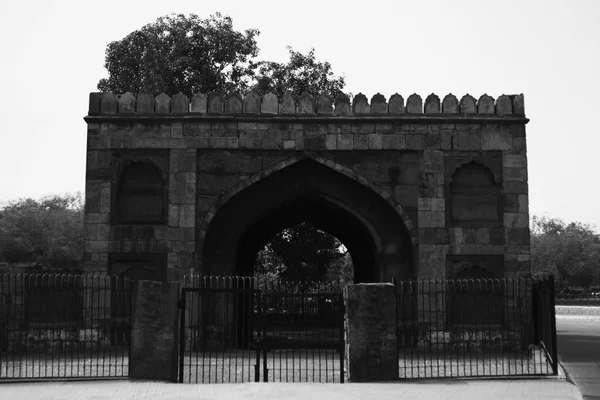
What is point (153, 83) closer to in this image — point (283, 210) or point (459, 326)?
point (283, 210)

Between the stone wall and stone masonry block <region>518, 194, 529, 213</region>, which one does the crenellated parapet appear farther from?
stone masonry block <region>518, 194, 529, 213</region>

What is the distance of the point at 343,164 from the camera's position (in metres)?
14.7

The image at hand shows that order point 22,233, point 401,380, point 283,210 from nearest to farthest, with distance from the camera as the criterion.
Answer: point 401,380
point 283,210
point 22,233

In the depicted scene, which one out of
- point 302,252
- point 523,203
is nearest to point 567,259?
point 302,252

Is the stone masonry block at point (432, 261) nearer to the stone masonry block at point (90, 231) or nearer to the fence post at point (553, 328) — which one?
the fence post at point (553, 328)

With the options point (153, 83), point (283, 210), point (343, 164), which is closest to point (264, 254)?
point (153, 83)

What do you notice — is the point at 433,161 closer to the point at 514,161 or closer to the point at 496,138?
the point at 496,138

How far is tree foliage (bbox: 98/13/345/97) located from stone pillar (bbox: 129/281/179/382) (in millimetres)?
→ 14977

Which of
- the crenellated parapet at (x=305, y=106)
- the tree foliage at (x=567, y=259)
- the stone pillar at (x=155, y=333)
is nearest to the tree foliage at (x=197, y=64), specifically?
the crenellated parapet at (x=305, y=106)

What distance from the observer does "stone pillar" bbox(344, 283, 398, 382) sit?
10.1 metres

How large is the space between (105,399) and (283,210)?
919cm

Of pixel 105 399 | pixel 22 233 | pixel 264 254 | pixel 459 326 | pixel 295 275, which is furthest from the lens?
pixel 22 233

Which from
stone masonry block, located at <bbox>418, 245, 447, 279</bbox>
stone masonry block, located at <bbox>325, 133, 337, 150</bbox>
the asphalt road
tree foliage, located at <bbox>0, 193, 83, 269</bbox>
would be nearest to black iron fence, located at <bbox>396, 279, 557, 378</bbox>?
stone masonry block, located at <bbox>418, 245, 447, 279</bbox>

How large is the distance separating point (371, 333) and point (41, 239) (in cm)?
4008
